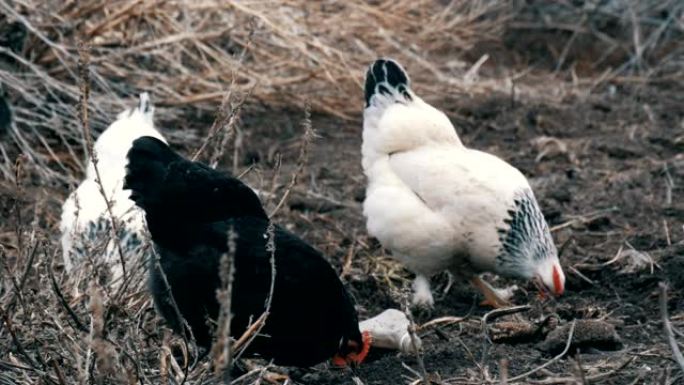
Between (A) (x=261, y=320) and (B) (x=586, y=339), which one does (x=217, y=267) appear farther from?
(B) (x=586, y=339)

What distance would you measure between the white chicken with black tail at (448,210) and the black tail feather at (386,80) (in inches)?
5.7

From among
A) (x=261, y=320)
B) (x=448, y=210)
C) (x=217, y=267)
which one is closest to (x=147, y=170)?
(x=217, y=267)

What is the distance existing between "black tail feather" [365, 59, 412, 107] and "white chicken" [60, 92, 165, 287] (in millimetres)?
1016

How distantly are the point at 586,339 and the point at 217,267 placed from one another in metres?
1.34

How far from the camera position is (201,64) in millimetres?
7727

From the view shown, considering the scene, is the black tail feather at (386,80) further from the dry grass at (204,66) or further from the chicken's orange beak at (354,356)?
the chicken's orange beak at (354,356)

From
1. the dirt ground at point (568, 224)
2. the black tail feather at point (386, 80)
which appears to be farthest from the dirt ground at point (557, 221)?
the black tail feather at point (386, 80)

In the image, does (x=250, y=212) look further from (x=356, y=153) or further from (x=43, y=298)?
(x=356, y=153)

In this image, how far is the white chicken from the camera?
4820mm

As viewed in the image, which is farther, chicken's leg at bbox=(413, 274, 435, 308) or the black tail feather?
the black tail feather

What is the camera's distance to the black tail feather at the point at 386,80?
229 inches

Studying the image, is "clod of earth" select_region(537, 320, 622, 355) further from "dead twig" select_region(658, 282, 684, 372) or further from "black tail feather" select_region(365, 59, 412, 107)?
"black tail feather" select_region(365, 59, 412, 107)

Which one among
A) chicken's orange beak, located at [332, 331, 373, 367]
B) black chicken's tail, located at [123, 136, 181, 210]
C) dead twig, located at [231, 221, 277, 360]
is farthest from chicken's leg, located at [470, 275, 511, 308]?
dead twig, located at [231, 221, 277, 360]

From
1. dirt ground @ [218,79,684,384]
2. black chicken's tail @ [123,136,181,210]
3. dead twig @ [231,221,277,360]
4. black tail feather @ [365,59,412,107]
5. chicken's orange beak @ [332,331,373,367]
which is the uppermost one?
black chicken's tail @ [123,136,181,210]
